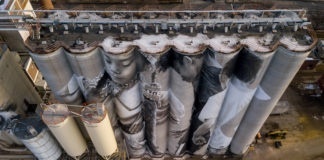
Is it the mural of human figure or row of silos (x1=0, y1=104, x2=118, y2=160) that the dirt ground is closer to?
the mural of human figure

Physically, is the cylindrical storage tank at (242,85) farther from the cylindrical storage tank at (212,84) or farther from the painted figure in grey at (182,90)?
the painted figure in grey at (182,90)

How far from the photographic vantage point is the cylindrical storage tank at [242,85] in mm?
19156

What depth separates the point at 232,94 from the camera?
22.6m

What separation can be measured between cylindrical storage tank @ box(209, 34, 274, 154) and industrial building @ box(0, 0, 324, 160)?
8 centimetres

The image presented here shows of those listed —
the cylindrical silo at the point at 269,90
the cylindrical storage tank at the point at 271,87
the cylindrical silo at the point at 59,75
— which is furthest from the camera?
the cylindrical silo at the point at 269,90

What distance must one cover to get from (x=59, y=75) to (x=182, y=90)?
838 centimetres

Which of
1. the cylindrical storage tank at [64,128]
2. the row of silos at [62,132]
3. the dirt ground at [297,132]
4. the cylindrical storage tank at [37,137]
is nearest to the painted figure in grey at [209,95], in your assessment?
the row of silos at [62,132]

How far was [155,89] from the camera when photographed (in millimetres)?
21141

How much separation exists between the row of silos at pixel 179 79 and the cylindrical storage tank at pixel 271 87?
1.20 ft

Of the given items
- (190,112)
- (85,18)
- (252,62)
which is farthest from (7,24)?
(252,62)

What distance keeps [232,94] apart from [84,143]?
11635 millimetres

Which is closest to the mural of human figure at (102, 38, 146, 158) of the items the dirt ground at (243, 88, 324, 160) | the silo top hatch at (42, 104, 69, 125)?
the silo top hatch at (42, 104, 69, 125)

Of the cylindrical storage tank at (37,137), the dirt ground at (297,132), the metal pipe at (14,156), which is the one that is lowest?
the dirt ground at (297,132)

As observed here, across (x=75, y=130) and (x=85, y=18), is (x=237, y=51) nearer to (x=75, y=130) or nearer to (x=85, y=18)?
(x=85, y=18)
